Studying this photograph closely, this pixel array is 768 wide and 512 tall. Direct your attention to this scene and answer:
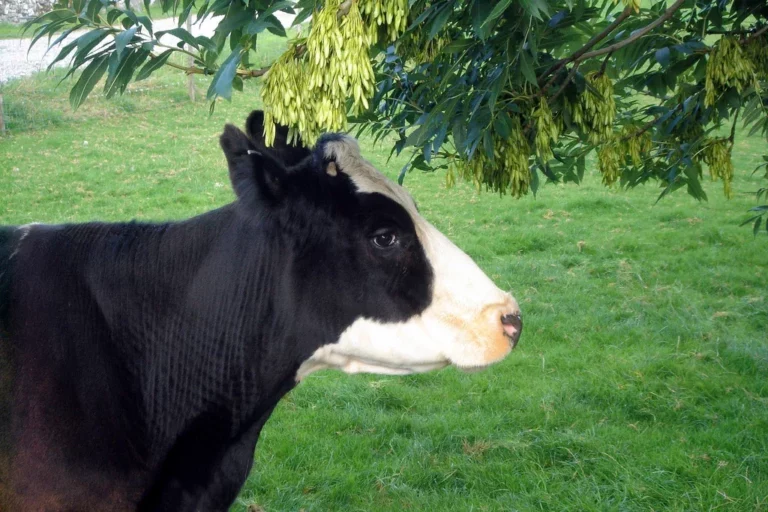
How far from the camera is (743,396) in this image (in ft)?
17.6

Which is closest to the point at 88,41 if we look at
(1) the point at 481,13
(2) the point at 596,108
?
(1) the point at 481,13

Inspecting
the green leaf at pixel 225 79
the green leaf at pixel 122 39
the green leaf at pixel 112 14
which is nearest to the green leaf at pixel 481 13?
the green leaf at pixel 225 79

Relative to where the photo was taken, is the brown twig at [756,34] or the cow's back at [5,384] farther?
the brown twig at [756,34]

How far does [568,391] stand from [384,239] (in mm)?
3254

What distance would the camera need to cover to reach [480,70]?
3.10 m

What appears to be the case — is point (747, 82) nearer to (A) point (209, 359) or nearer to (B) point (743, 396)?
(A) point (209, 359)

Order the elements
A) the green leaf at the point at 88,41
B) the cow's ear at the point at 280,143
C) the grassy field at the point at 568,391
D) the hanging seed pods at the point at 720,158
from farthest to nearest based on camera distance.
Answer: the grassy field at the point at 568,391
the hanging seed pods at the point at 720,158
the cow's ear at the point at 280,143
the green leaf at the point at 88,41

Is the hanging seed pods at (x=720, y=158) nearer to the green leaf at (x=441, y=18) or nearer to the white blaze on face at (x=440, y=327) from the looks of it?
the white blaze on face at (x=440, y=327)

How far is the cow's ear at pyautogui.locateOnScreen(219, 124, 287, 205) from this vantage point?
2.62 metres

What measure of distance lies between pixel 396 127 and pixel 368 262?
3.53 feet

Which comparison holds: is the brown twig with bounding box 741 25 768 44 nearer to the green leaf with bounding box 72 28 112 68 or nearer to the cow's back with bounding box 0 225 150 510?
the green leaf with bounding box 72 28 112 68

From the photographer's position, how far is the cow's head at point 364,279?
270cm

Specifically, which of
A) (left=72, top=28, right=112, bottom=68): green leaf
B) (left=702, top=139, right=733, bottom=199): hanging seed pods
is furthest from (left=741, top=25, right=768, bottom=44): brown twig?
(left=72, top=28, right=112, bottom=68): green leaf

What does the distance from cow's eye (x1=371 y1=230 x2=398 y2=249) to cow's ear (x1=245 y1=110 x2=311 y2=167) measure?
1.43ft
